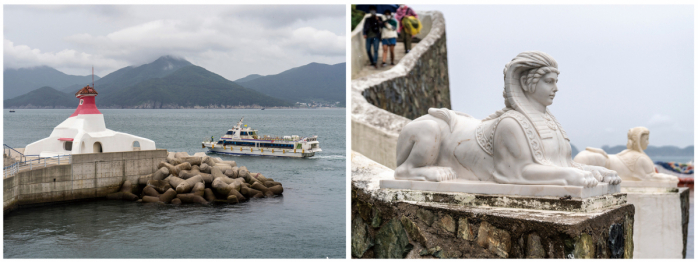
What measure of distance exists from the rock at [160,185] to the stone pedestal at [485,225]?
21.8m

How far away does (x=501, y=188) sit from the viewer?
4520 mm

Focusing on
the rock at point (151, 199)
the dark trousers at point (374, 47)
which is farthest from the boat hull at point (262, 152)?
the dark trousers at point (374, 47)

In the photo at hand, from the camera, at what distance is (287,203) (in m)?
30.8

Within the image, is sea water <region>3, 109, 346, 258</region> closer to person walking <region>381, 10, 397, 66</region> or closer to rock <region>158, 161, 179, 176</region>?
rock <region>158, 161, 179, 176</region>

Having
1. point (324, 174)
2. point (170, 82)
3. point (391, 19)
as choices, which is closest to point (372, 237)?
point (391, 19)

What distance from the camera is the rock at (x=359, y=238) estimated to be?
5344 mm

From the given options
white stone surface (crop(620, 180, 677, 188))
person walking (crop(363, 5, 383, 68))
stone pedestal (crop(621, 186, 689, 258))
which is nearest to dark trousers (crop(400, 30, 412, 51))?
person walking (crop(363, 5, 383, 68))

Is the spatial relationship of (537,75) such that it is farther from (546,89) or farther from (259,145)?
(259,145)

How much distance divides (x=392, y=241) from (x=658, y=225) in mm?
5148

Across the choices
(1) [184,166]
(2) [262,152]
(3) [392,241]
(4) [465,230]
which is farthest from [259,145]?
(4) [465,230]

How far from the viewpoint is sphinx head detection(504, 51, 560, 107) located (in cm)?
445

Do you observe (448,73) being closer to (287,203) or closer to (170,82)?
(287,203)

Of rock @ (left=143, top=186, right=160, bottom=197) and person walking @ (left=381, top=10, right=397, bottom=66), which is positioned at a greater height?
person walking @ (left=381, top=10, right=397, bottom=66)

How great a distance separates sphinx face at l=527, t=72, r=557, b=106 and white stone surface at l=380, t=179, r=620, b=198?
2.37ft
